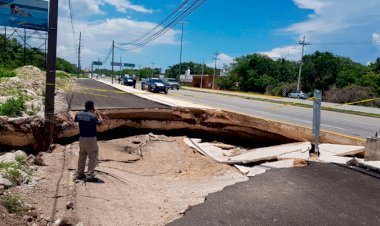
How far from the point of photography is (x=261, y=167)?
30.1ft

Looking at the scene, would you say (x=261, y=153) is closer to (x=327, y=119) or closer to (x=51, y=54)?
(x=51, y=54)

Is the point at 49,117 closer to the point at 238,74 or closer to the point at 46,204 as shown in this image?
the point at 46,204

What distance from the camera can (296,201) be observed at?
6477 mm

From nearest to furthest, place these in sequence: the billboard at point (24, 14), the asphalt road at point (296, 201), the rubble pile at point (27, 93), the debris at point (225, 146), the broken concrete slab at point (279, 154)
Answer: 1. the asphalt road at point (296, 201)
2. the broken concrete slab at point (279, 154)
3. the rubble pile at point (27, 93)
4. the debris at point (225, 146)
5. the billboard at point (24, 14)

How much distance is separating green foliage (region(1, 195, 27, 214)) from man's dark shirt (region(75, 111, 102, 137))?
2.25 m

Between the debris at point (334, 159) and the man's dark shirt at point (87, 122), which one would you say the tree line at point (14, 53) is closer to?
the man's dark shirt at point (87, 122)

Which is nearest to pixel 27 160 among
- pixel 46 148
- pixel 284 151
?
pixel 46 148

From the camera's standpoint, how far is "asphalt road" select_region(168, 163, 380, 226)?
5727mm

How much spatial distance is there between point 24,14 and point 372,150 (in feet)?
132

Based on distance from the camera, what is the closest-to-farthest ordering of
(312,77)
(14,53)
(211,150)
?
(211,150) < (14,53) < (312,77)

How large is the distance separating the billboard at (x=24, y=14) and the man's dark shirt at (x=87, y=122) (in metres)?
36.5

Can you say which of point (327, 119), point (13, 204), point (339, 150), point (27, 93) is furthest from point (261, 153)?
point (27, 93)

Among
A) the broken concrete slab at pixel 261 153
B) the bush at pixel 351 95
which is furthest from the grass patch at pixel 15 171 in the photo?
the bush at pixel 351 95

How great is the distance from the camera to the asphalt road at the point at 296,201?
225 inches
